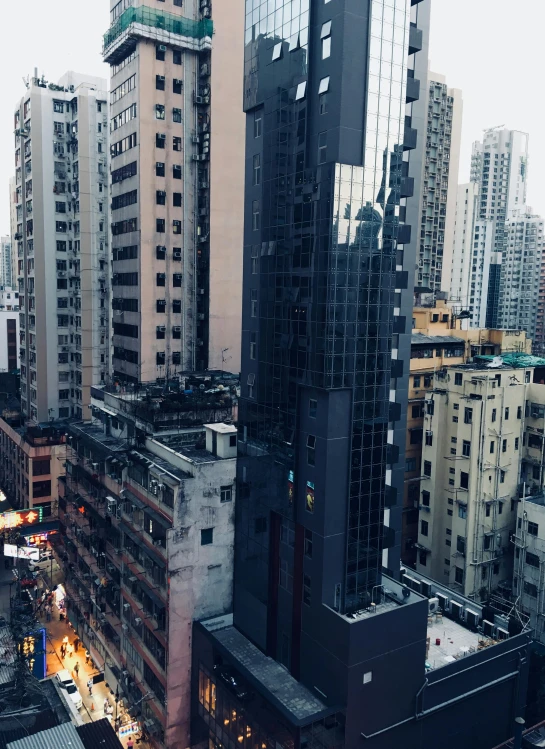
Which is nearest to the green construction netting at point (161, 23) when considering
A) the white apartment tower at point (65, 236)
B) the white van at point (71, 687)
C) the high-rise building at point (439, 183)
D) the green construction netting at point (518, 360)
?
the white apartment tower at point (65, 236)

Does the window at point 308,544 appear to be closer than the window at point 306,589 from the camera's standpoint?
Yes

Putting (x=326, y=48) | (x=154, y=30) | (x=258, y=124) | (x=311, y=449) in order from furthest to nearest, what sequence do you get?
→ (x=154, y=30)
(x=258, y=124)
(x=311, y=449)
(x=326, y=48)

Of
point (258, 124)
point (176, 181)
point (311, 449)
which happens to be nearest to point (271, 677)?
point (311, 449)

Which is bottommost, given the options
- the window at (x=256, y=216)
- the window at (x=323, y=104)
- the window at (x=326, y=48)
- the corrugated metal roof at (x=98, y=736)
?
the corrugated metal roof at (x=98, y=736)

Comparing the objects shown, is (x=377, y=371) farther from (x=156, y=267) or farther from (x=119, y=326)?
(x=119, y=326)

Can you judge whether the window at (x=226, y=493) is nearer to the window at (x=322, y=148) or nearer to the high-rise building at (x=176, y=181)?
the window at (x=322, y=148)

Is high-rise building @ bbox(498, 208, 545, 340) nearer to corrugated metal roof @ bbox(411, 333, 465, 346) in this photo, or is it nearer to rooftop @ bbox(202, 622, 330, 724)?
corrugated metal roof @ bbox(411, 333, 465, 346)

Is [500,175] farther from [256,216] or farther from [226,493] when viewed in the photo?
[226,493]
